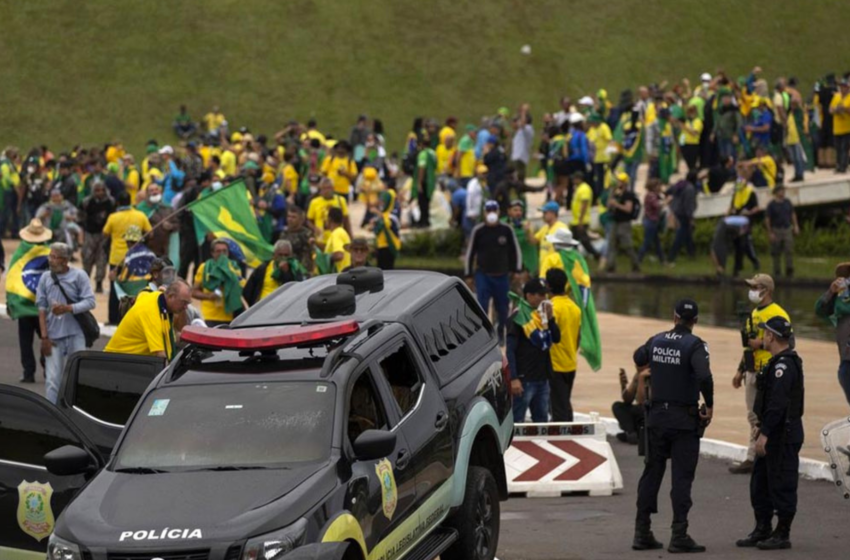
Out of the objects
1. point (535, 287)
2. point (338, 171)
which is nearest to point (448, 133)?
point (338, 171)

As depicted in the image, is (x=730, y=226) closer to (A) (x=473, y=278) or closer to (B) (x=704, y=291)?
(B) (x=704, y=291)

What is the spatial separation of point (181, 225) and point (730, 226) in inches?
405

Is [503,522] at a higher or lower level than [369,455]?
lower

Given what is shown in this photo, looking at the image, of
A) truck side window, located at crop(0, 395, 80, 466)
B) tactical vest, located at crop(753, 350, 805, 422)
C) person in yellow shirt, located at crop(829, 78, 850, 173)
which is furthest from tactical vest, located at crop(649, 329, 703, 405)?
person in yellow shirt, located at crop(829, 78, 850, 173)

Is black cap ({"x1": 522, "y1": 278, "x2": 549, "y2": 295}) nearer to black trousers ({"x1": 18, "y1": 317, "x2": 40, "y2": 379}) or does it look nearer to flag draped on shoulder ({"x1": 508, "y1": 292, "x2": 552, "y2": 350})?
flag draped on shoulder ({"x1": 508, "y1": 292, "x2": 552, "y2": 350})

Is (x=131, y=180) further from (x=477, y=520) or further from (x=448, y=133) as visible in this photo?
(x=477, y=520)

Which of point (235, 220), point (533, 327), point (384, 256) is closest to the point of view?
point (533, 327)

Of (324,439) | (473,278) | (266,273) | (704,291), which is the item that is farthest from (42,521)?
(704,291)

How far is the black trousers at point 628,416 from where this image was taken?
15.8m

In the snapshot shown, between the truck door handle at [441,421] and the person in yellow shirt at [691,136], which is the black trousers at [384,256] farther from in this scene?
the person in yellow shirt at [691,136]

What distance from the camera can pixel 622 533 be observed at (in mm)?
12469

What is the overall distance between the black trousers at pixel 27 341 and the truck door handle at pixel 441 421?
9.18 m

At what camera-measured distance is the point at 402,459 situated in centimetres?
974

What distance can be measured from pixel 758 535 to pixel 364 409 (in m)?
3.64
